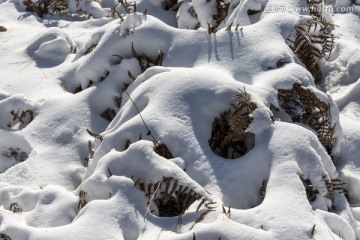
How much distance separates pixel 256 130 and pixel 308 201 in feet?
2.01

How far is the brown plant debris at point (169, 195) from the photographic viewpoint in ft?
10.4

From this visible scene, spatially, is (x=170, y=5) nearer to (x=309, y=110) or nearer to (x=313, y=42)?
(x=313, y=42)

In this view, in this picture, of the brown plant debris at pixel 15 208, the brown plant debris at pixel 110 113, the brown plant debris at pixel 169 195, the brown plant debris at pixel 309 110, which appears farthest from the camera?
the brown plant debris at pixel 110 113

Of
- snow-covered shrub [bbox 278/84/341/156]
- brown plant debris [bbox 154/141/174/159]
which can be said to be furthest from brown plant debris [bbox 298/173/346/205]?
brown plant debris [bbox 154/141/174/159]

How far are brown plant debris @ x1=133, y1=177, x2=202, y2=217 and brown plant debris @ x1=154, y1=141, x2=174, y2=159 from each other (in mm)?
261

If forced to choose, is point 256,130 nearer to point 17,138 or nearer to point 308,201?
point 308,201

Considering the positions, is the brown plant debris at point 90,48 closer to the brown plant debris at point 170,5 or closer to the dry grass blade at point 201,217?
the brown plant debris at point 170,5

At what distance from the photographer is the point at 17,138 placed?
407 centimetres

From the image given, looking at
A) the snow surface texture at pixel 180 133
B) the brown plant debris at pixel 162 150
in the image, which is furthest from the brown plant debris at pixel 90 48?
the brown plant debris at pixel 162 150

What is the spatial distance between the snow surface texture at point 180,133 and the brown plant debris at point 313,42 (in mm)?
78

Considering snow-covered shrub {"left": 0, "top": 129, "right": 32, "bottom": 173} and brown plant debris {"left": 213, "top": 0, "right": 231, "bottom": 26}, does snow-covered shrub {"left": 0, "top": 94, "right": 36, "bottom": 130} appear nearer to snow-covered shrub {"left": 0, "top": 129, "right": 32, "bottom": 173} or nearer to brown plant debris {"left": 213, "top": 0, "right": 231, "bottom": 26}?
snow-covered shrub {"left": 0, "top": 129, "right": 32, "bottom": 173}

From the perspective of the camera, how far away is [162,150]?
344cm

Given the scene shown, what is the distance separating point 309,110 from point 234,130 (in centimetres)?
72

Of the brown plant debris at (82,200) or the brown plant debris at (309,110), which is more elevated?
the brown plant debris at (309,110)
